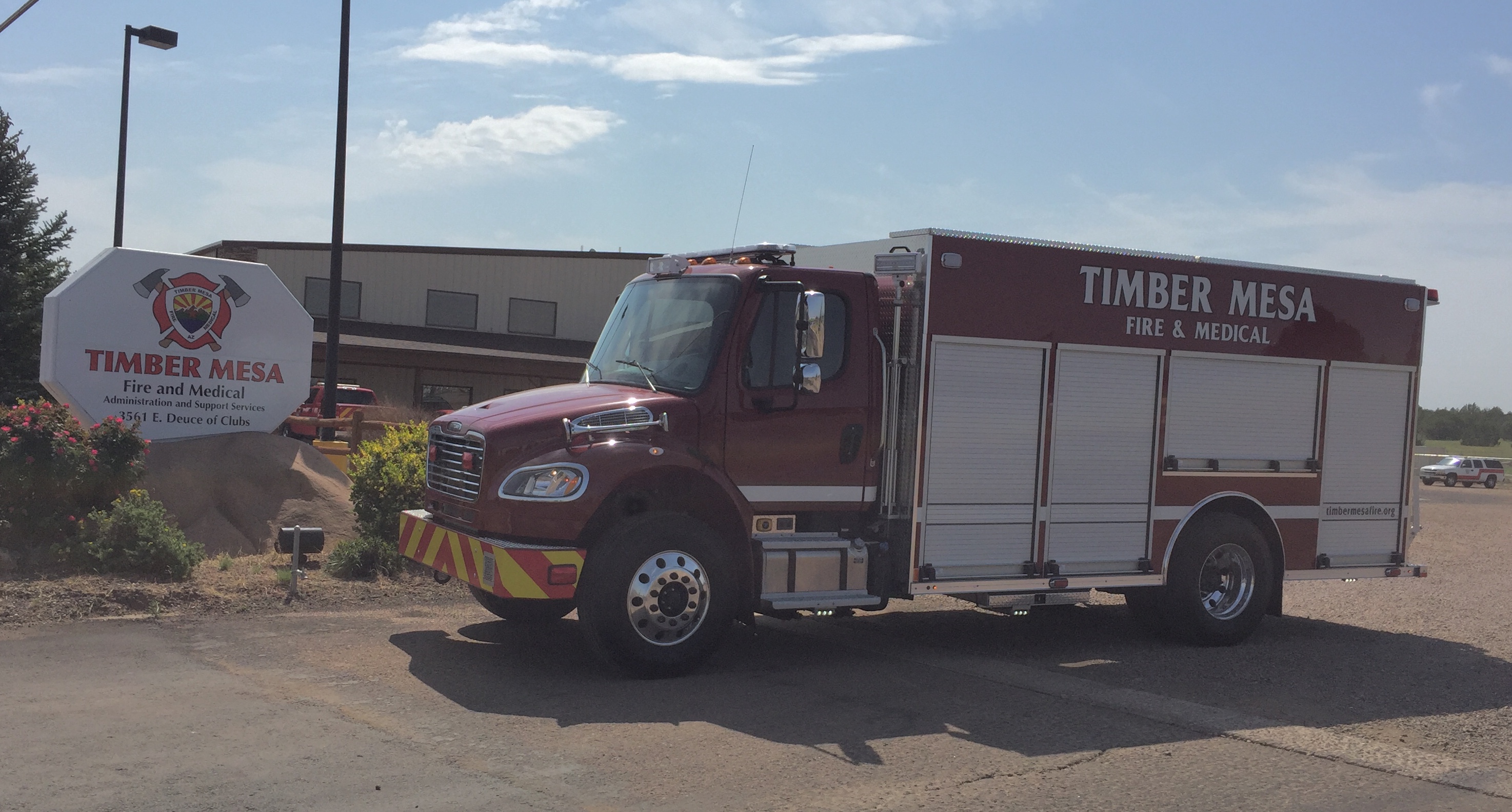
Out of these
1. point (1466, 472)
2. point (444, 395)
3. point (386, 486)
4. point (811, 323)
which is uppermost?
point (811, 323)

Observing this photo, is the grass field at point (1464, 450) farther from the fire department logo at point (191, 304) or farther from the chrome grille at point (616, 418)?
the chrome grille at point (616, 418)

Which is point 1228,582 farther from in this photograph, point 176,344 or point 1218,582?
point 176,344

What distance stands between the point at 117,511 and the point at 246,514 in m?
2.11

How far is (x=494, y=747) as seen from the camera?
20.4ft

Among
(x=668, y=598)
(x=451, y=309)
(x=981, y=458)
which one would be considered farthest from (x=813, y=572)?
(x=451, y=309)

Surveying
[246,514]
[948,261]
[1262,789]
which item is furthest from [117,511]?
[1262,789]

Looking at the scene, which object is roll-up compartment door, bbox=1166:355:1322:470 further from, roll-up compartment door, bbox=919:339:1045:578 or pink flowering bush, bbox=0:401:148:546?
pink flowering bush, bbox=0:401:148:546

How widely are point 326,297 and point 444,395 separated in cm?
501

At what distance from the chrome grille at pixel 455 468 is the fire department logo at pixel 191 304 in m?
5.61

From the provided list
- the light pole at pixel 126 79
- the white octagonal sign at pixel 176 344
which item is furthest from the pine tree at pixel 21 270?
the white octagonal sign at pixel 176 344

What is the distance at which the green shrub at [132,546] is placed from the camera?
9938 millimetres

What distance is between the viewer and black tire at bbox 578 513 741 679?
7.68 m

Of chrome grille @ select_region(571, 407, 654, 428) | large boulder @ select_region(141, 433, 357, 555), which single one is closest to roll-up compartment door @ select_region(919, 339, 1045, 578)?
chrome grille @ select_region(571, 407, 654, 428)

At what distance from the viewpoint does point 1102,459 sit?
30.9 feet
